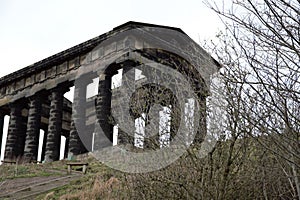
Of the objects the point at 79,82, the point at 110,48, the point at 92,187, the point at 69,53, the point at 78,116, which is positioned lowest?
the point at 92,187

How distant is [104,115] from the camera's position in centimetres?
2941

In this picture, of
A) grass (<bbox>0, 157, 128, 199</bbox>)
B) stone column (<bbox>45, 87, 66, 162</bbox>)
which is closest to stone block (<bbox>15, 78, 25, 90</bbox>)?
stone column (<bbox>45, 87, 66, 162</bbox>)

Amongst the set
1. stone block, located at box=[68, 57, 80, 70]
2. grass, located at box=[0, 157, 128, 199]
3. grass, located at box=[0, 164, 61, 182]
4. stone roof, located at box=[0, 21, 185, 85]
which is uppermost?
stone roof, located at box=[0, 21, 185, 85]

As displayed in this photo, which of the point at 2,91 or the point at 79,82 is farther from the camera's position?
the point at 2,91

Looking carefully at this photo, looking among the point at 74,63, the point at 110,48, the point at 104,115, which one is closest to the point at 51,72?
the point at 74,63

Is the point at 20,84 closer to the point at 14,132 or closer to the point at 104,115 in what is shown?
the point at 14,132

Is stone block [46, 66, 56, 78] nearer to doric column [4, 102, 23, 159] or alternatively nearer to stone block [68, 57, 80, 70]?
stone block [68, 57, 80, 70]

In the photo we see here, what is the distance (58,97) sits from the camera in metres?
33.8

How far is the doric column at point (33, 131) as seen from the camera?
3306cm

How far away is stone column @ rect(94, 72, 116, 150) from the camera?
2813 centimetres

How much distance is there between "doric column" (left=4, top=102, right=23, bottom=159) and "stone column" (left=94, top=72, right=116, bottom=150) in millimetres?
8486

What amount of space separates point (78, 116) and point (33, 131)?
428 centimetres

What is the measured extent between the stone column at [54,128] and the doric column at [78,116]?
5.58ft

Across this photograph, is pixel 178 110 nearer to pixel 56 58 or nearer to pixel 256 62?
pixel 256 62
